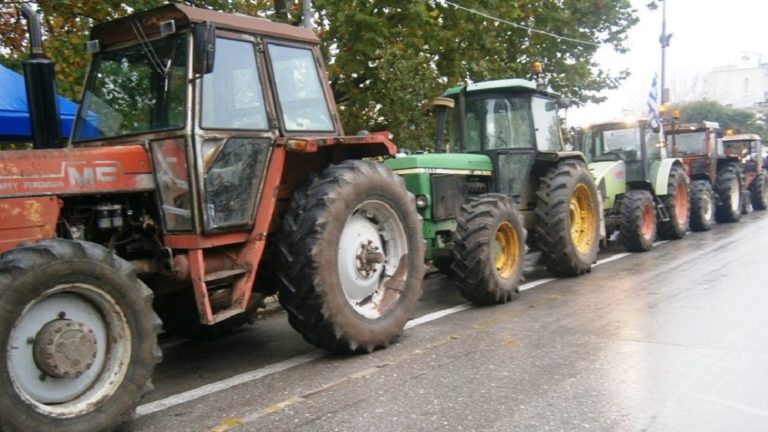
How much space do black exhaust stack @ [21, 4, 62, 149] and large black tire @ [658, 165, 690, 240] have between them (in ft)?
34.1

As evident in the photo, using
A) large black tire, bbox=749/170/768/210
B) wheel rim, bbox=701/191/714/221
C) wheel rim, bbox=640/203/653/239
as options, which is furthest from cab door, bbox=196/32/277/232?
large black tire, bbox=749/170/768/210

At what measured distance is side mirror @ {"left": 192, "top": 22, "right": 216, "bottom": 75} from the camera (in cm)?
415

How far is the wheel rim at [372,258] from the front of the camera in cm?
529

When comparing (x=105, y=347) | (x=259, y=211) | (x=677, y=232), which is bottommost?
(x=677, y=232)

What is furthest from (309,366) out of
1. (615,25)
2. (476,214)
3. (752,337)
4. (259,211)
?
(615,25)

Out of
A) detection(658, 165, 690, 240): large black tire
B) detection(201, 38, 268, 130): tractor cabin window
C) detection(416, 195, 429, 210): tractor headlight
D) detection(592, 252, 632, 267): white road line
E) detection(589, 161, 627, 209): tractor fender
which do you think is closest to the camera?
detection(201, 38, 268, 130): tractor cabin window

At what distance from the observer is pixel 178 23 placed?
4.49 meters

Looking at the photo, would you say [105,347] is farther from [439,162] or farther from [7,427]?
[439,162]

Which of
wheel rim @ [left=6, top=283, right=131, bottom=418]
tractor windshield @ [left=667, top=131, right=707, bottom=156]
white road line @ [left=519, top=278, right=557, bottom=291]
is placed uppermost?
tractor windshield @ [left=667, top=131, right=707, bottom=156]

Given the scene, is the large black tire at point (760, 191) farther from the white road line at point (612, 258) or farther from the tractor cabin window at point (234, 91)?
the tractor cabin window at point (234, 91)

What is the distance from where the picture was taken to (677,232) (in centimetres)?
1227

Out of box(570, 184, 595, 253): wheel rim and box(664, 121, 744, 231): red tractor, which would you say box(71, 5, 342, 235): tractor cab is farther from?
box(664, 121, 744, 231): red tractor

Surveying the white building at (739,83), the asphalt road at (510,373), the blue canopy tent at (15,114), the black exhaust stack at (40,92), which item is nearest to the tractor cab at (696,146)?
the asphalt road at (510,373)

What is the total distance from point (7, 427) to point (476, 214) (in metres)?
4.80
